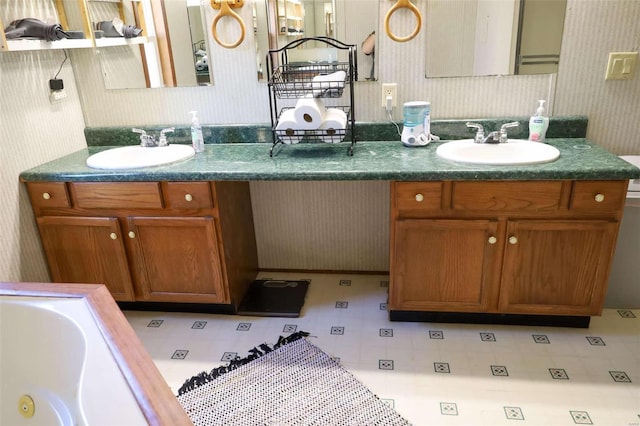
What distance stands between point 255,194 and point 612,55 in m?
1.81

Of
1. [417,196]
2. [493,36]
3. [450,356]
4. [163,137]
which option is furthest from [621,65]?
[163,137]

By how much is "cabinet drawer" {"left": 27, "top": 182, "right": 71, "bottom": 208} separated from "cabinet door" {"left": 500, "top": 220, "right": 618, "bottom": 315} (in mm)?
1919

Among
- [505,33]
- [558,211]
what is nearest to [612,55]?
[505,33]

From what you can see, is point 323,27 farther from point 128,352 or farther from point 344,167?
point 128,352

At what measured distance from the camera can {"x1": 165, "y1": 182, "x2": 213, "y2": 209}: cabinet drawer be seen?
77.6 inches

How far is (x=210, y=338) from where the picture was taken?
213 cm

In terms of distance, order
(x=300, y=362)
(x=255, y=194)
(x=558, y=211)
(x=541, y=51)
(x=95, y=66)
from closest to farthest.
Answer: (x=558, y=211)
(x=300, y=362)
(x=541, y=51)
(x=95, y=66)
(x=255, y=194)

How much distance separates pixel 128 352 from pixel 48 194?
4.25ft

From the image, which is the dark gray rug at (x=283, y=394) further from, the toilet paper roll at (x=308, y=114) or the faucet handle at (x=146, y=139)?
the faucet handle at (x=146, y=139)

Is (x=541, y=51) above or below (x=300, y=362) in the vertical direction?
above

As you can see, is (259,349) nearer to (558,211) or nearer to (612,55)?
(558,211)

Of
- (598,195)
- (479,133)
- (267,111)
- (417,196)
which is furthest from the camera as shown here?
(267,111)

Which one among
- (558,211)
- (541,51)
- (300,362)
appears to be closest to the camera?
(558,211)

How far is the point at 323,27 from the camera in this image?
214cm
